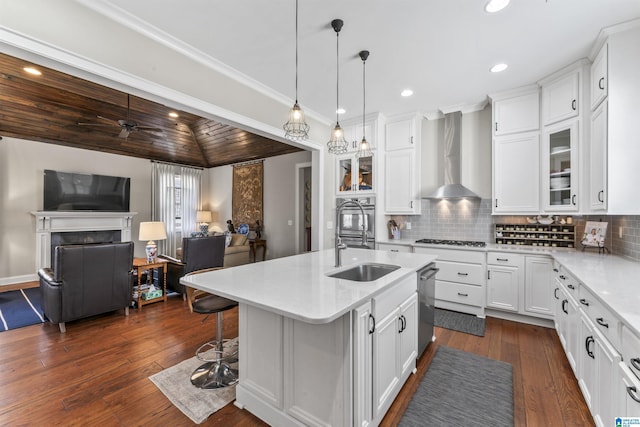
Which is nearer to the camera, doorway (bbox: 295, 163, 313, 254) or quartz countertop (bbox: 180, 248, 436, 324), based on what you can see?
quartz countertop (bbox: 180, 248, 436, 324)

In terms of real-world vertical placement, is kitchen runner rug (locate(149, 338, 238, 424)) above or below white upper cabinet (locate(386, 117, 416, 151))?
below

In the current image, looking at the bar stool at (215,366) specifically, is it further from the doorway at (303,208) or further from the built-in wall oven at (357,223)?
the doorway at (303,208)

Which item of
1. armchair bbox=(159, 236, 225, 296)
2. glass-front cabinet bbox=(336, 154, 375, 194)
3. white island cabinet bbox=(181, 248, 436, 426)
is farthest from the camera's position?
glass-front cabinet bbox=(336, 154, 375, 194)

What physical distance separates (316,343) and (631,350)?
137cm

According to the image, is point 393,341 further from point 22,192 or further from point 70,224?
point 22,192

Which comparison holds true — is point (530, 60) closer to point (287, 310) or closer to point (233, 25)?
point (233, 25)

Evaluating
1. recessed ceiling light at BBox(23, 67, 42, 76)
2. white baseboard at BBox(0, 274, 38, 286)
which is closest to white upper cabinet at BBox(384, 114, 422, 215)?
recessed ceiling light at BBox(23, 67, 42, 76)

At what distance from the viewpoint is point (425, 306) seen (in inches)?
94.0

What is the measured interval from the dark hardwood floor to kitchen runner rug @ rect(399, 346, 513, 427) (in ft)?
0.20

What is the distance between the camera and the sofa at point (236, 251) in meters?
5.44

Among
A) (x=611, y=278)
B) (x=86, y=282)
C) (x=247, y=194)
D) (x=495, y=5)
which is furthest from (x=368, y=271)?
(x=247, y=194)

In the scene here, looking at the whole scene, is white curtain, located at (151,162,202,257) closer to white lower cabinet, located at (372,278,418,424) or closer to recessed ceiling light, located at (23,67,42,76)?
recessed ceiling light, located at (23,67,42,76)

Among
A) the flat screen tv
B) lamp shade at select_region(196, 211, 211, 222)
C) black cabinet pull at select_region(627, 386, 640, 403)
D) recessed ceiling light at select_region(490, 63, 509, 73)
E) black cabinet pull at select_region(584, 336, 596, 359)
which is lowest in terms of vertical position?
black cabinet pull at select_region(584, 336, 596, 359)

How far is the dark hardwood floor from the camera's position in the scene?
1746mm
